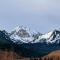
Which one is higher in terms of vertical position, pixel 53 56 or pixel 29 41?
pixel 29 41

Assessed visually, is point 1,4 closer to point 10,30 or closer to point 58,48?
point 10,30

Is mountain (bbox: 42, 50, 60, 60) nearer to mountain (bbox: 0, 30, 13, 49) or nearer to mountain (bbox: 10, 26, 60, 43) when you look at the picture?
mountain (bbox: 10, 26, 60, 43)

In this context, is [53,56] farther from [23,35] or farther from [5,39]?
[5,39]

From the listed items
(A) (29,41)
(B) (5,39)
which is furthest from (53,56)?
(B) (5,39)

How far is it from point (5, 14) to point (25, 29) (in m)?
0.26

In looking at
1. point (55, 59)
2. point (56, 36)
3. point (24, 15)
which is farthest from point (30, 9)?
point (55, 59)

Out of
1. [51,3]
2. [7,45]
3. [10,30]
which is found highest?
[51,3]

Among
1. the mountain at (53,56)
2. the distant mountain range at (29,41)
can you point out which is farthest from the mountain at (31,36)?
the mountain at (53,56)

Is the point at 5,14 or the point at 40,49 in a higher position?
the point at 5,14

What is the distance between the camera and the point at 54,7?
205 cm

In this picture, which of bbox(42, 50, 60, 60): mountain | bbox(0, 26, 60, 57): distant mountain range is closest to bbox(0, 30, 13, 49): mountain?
bbox(0, 26, 60, 57): distant mountain range

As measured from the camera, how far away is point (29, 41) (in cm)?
193

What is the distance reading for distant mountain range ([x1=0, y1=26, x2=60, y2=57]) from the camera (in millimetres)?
1890

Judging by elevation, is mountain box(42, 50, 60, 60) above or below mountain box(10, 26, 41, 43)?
below
